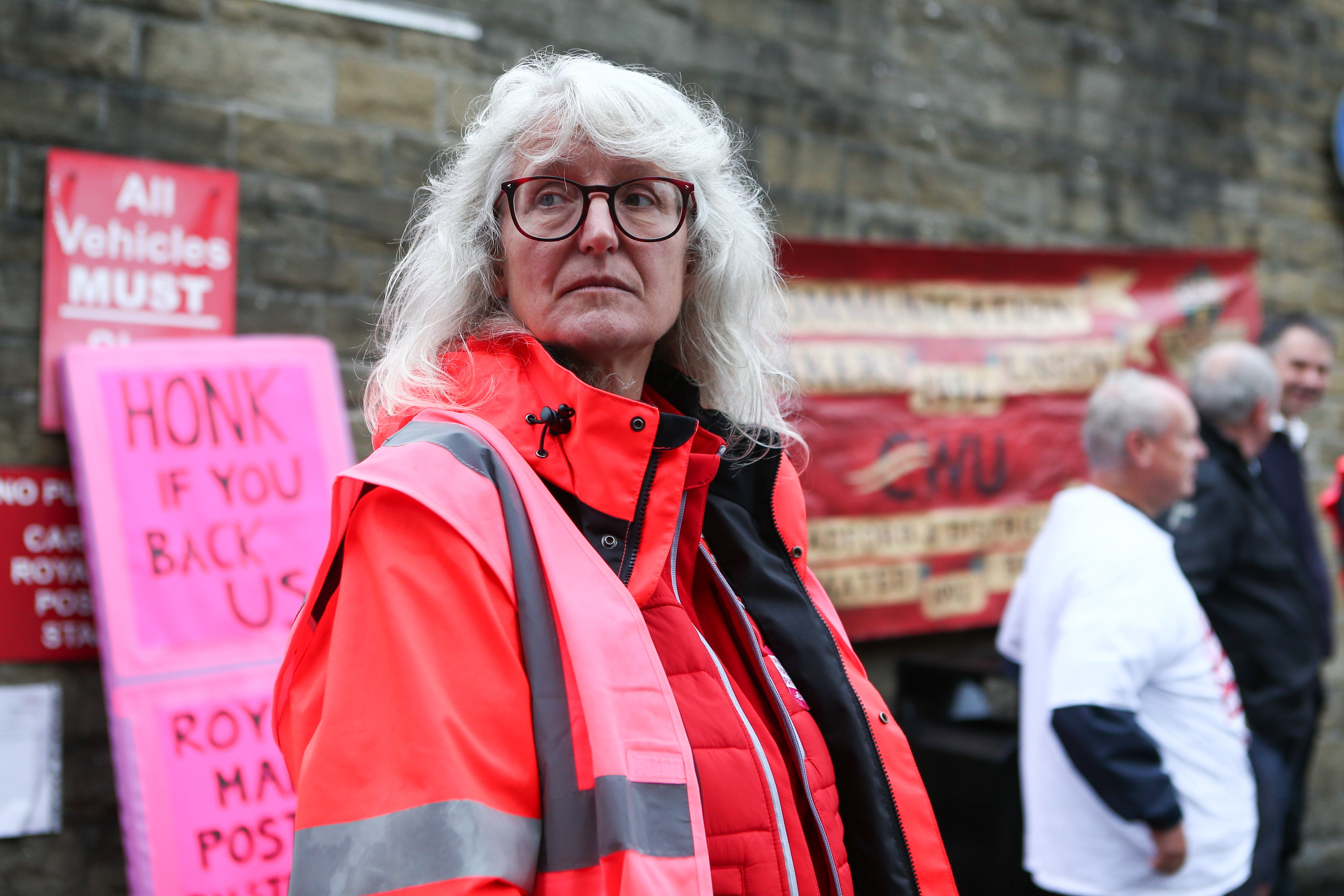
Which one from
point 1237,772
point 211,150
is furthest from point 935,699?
point 211,150

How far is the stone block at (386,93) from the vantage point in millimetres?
3150

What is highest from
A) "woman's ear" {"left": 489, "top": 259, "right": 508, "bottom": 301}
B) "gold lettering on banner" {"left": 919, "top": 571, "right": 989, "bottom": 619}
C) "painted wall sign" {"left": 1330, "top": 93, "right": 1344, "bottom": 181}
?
"painted wall sign" {"left": 1330, "top": 93, "right": 1344, "bottom": 181}

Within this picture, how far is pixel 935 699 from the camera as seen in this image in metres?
3.96

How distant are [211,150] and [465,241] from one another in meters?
1.87

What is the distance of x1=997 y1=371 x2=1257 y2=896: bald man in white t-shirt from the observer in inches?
96.4

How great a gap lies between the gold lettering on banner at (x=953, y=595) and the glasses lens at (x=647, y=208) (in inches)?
113

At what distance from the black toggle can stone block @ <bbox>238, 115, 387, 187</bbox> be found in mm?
2214

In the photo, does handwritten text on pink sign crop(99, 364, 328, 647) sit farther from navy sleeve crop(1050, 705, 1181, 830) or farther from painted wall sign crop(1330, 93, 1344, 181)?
painted wall sign crop(1330, 93, 1344, 181)

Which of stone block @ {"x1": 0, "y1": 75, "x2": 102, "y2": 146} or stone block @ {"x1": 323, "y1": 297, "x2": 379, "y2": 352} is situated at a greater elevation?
stone block @ {"x1": 0, "y1": 75, "x2": 102, "y2": 146}

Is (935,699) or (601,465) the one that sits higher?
(601,465)

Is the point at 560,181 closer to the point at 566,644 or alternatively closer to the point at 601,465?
the point at 601,465

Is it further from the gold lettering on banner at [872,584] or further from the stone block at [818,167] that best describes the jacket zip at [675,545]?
the stone block at [818,167]

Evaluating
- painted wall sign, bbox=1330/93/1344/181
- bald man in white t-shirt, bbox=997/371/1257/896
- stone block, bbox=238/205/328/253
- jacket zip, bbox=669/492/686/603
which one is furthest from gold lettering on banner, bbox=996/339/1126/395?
jacket zip, bbox=669/492/686/603

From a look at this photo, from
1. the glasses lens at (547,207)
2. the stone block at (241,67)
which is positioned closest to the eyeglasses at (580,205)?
the glasses lens at (547,207)
